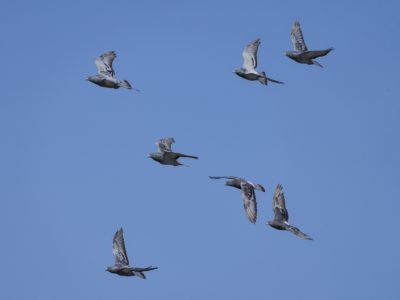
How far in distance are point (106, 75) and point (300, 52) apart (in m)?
11.8

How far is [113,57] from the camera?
2847 inches

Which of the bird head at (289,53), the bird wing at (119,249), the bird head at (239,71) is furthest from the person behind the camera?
the bird head at (239,71)

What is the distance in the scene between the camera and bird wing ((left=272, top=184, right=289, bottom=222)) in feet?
221

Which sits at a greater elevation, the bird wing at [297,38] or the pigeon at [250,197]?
the bird wing at [297,38]

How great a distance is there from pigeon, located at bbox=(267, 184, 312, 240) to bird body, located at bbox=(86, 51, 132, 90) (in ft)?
34.9

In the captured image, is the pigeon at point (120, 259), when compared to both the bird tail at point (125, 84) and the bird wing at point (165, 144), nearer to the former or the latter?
the bird wing at point (165, 144)

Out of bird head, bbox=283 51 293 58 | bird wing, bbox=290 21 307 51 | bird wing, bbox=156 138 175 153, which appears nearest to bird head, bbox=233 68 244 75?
bird head, bbox=283 51 293 58

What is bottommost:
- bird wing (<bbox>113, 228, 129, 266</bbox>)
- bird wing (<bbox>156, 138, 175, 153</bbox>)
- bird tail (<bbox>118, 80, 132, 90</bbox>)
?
bird wing (<bbox>113, 228, 129, 266</bbox>)

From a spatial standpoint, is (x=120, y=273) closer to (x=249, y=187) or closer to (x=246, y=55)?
(x=249, y=187)

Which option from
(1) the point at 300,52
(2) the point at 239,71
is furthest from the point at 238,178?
(1) the point at 300,52

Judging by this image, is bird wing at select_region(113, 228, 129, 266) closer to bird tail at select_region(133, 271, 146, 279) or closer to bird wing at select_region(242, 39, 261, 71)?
bird tail at select_region(133, 271, 146, 279)

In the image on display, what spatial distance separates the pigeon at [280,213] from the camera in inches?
2613

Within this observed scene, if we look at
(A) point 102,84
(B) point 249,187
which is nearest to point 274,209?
(B) point 249,187

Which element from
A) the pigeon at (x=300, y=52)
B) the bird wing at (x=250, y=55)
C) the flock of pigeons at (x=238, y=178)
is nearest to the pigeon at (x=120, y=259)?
the flock of pigeons at (x=238, y=178)
